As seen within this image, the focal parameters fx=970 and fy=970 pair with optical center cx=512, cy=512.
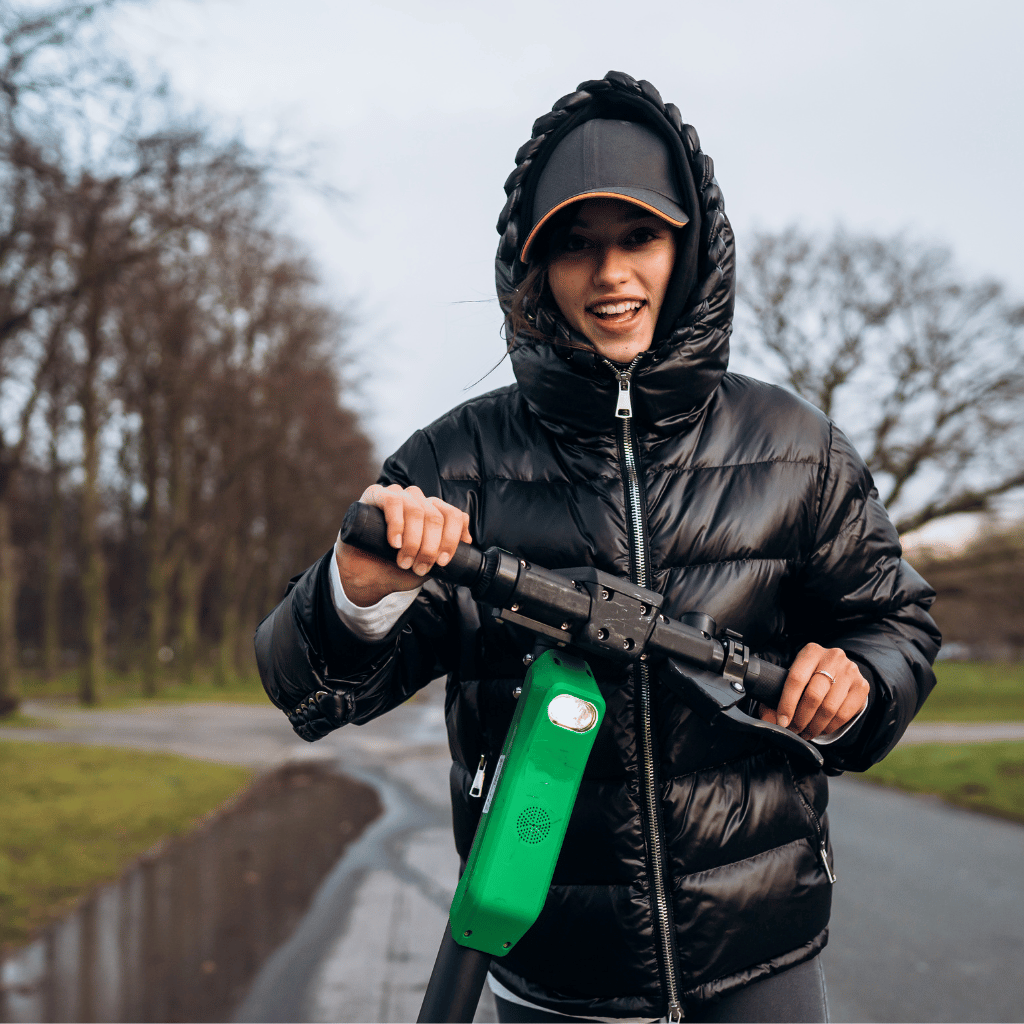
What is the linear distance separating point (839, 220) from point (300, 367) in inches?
481

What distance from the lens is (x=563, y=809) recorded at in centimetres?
149

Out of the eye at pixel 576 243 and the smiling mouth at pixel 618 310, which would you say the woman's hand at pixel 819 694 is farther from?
the eye at pixel 576 243

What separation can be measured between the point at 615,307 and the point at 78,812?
310 inches

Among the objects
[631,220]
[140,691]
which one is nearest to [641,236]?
[631,220]

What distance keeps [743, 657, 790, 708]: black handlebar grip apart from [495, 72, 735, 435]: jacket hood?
476 millimetres

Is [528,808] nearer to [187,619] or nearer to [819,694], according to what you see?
[819,694]

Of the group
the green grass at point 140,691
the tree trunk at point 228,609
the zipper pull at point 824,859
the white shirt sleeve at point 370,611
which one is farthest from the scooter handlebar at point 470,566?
the tree trunk at point 228,609

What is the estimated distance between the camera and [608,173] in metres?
1.70

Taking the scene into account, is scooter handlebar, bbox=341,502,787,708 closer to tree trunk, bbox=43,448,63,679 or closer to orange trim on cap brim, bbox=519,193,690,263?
orange trim on cap brim, bbox=519,193,690,263

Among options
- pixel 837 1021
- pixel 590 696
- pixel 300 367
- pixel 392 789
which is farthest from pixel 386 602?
pixel 300 367

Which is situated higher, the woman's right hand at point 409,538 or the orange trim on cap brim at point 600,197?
the orange trim on cap brim at point 600,197

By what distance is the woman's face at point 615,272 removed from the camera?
1.74 m

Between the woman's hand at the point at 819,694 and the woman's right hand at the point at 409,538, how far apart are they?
0.62 metres

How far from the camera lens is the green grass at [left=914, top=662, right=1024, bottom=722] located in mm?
22516
